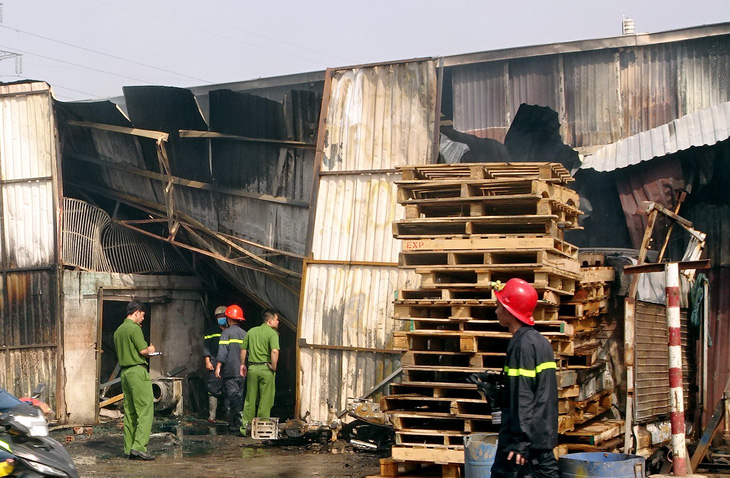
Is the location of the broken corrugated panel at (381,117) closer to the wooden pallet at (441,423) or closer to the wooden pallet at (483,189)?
the wooden pallet at (483,189)

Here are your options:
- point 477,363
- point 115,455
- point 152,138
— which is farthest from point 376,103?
point 115,455

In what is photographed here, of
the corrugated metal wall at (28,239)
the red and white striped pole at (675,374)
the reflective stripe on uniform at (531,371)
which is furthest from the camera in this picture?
the corrugated metal wall at (28,239)

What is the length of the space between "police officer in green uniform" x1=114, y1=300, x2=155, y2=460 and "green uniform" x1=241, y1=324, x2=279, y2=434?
2.05m

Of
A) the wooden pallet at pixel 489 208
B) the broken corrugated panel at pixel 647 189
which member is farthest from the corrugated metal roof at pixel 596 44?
the wooden pallet at pixel 489 208

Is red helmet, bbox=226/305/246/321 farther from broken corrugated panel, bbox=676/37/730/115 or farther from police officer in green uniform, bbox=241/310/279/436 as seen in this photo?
broken corrugated panel, bbox=676/37/730/115

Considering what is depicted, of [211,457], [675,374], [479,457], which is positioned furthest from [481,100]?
[479,457]

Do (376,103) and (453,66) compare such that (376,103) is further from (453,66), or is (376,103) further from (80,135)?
(80,135)

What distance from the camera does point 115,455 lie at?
11.2m

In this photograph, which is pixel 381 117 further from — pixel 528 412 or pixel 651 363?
pixel 528 412

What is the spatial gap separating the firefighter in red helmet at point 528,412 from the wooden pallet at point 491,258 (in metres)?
2.52

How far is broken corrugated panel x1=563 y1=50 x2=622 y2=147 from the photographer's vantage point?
558 inches

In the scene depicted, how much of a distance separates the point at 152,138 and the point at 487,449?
9.05 meters

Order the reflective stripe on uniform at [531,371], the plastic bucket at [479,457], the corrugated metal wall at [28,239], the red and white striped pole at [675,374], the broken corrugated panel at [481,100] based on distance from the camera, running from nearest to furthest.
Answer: the reflective stripe on uniform at [531,371], the plastic bucket at [479,457], the red and white striped pole at [675,374], the corrugated metal wall at [28,239], the broken corrugated panel at [481,100]

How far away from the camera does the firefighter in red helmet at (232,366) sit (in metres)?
13.7
